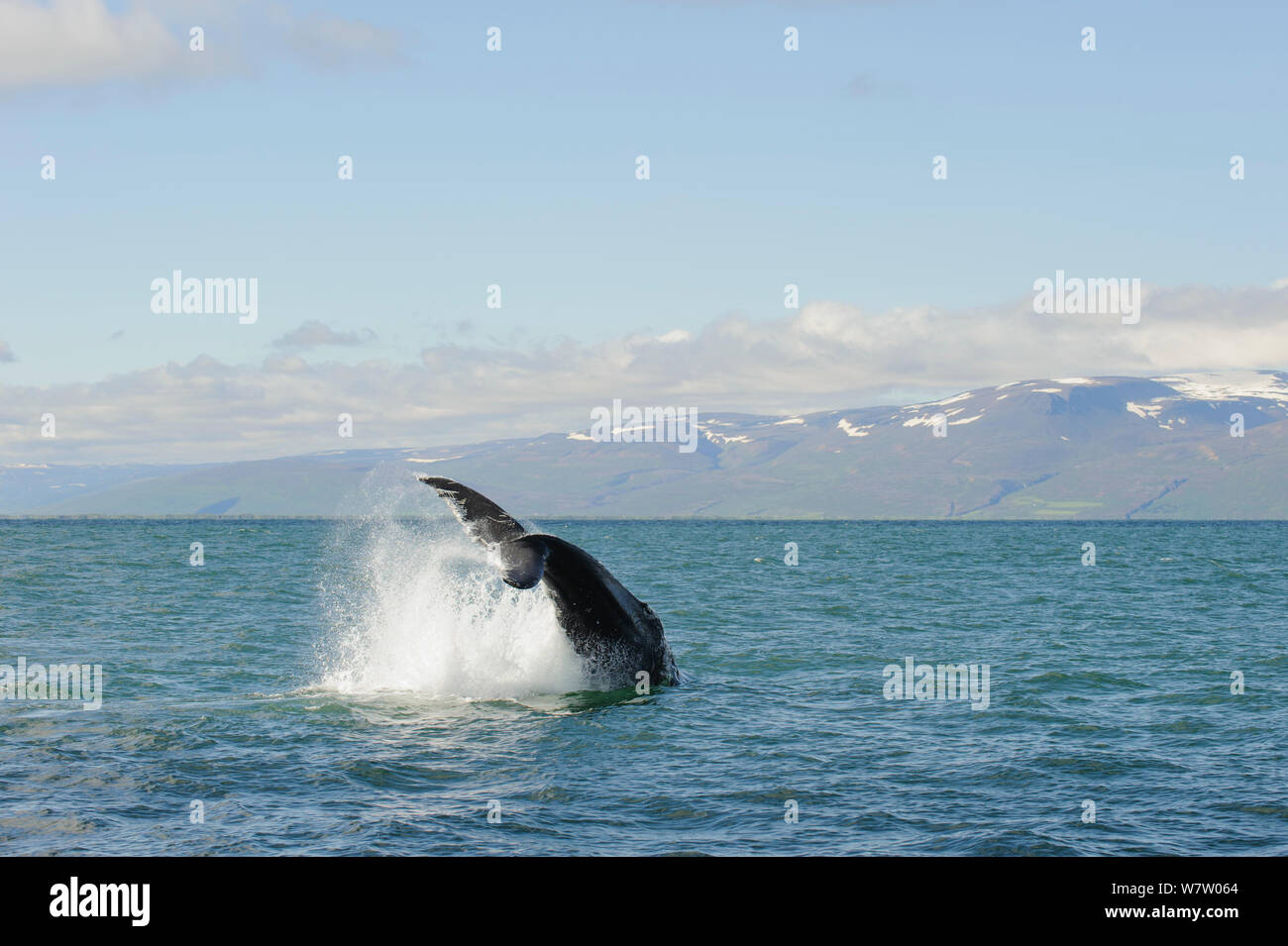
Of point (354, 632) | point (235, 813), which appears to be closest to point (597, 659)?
point (235, 813)

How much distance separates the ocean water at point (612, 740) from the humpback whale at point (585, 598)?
1.88ft

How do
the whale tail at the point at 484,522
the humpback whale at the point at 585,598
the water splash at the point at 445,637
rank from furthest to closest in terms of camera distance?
the water splash at the point at 445,637
the humpback whale at the point at 585,598
the whale tail at the point at 484,522

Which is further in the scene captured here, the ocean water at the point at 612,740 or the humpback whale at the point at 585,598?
the humpback whale at the point at 585,598

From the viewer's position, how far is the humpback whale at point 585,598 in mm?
15688

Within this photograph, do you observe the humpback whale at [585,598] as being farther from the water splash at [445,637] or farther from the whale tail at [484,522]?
the water splash at [445,637]

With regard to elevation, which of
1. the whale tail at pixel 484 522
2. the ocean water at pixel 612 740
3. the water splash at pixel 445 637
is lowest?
the ocean water at pixel 612 740

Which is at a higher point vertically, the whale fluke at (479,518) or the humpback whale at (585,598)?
the whale fluke at (479,518)

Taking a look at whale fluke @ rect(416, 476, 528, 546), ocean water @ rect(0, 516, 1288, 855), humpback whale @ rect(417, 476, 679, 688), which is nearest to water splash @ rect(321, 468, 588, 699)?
ocean water @ rect(0, 516, 1288, 855)

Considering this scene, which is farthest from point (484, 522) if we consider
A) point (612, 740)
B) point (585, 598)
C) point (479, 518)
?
point (612, 740)

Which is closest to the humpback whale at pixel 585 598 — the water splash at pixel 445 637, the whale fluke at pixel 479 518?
the whale fluke at pixel 479 518

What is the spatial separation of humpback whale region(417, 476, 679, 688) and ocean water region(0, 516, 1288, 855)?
574 millimetres
